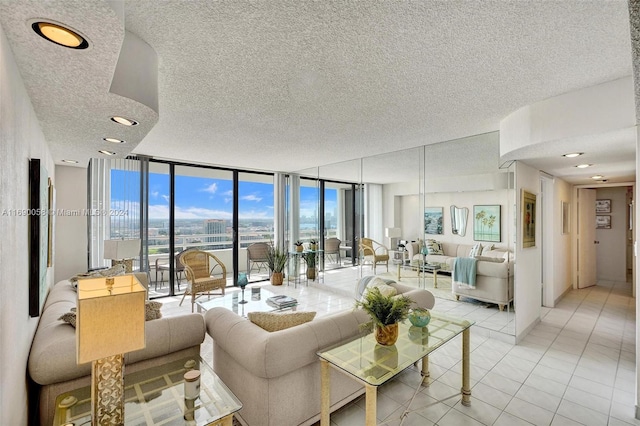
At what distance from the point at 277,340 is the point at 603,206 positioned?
8.53 m

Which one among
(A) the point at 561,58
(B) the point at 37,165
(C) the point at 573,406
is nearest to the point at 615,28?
(A) the point at 561,58

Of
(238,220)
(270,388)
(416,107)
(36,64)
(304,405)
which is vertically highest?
(416,107)

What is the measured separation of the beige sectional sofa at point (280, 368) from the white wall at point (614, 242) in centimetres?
755

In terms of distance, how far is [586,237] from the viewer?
237 inches

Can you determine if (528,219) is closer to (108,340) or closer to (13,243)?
(108,340)

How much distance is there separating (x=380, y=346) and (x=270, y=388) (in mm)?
804

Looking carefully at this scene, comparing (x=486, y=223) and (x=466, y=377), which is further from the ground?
(x=486, y=223)

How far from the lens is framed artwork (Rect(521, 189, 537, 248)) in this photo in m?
3.63

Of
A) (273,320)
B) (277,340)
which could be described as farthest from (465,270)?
(277,340)

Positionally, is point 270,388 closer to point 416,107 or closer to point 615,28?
point 416,107

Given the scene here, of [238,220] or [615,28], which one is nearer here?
[615,28]

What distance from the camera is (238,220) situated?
249 inches

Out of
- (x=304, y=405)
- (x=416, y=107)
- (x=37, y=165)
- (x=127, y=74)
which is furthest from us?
(x=416, y=107)

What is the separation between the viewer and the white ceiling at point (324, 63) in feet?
4.74
